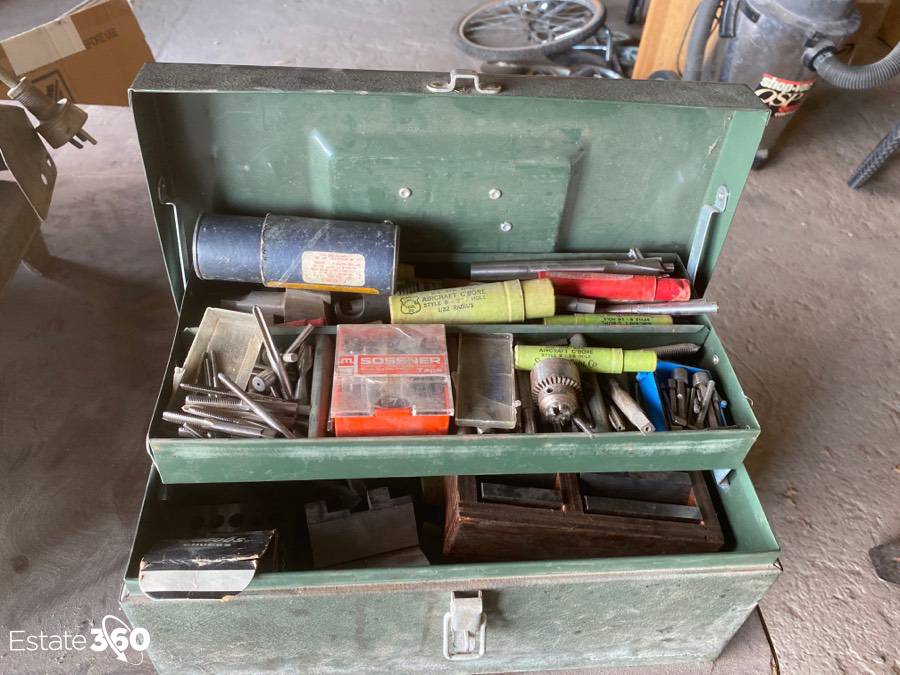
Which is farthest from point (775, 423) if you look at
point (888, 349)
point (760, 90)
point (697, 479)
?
point (760, 90)

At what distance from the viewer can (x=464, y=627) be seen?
1046 millimetres

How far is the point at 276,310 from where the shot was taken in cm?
122

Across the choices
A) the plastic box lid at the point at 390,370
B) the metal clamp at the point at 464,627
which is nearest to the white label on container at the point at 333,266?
the plastic box lid at the point at 390,370

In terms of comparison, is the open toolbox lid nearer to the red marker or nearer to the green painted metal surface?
the red marker

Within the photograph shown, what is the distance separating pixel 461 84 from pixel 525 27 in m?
2.44

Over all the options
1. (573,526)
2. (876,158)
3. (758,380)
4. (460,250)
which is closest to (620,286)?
(460,250)

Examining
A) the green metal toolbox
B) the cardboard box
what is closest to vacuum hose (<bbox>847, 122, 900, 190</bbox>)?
the green metal toolbox

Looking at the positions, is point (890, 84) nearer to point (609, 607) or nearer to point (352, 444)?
point (609, 607)

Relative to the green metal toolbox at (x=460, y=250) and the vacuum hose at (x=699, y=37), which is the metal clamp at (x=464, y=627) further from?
the vacuum hose at (x=699, y=37)

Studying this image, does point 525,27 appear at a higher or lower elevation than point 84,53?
lower

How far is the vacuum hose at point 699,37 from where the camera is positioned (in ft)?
7.54

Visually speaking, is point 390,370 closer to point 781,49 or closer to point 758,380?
point 758,380

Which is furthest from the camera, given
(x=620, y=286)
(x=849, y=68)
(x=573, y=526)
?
(x=849, y=68)

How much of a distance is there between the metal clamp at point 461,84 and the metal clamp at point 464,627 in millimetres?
766
